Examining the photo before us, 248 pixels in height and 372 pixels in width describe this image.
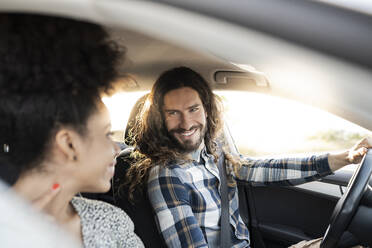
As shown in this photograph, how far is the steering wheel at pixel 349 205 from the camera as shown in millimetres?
1519

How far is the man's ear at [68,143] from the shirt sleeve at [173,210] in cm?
82

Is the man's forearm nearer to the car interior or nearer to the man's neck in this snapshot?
the man's neck

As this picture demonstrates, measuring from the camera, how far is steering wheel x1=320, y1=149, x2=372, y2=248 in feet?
4.98

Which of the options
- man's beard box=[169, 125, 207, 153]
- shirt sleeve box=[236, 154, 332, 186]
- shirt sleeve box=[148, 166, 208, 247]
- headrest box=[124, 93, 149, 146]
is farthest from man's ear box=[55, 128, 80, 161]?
shirt sleeve box=[236, 154, 332, 186]

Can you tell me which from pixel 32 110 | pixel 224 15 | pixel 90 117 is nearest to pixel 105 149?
pixel 90 117

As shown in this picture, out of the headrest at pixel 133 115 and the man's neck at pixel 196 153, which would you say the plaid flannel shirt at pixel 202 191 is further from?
the headrest at pixel 133 115

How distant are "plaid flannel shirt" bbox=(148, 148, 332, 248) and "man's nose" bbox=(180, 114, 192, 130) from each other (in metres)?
0.17

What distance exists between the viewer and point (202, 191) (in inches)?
75.4

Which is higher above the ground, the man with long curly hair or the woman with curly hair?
the woman with curly hair

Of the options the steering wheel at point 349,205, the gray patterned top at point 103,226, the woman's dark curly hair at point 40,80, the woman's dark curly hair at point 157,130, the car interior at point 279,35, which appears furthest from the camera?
the woman's dark curly hair at point 157,130

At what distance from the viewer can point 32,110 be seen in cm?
91

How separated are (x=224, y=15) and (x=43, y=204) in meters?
0.62

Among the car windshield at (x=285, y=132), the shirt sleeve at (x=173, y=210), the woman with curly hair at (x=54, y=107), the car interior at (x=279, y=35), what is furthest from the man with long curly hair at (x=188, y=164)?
the car windshield at (x=285, y=132)

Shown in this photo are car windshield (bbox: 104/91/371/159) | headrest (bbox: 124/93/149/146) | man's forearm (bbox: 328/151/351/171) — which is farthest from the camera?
car windshield (bbox: 104/91/371/159)
